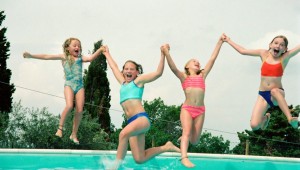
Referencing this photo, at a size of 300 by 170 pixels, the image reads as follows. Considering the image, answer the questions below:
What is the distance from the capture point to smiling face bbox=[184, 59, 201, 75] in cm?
905

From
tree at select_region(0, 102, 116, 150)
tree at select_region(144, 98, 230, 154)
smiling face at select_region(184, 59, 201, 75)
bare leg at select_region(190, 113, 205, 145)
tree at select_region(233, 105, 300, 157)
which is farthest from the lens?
tree at select_region(144, 98, 230, 154)

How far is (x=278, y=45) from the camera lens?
9.07 metres

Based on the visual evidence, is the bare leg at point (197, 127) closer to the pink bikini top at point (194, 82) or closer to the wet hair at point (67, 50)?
the pink bikini top at point (194, 82)

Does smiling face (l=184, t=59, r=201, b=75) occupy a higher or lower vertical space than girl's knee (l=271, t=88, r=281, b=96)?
higher

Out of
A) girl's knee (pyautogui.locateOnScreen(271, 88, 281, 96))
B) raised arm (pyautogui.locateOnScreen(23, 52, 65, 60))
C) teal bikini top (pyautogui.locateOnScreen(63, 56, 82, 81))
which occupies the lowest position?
girl's knee (pyautogui.locateOnScreen(271, 88, 281, 96))

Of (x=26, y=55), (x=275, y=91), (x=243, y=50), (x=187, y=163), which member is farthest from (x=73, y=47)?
(x=275, y=91)

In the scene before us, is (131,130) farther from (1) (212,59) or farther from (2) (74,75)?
(1) (212,59)

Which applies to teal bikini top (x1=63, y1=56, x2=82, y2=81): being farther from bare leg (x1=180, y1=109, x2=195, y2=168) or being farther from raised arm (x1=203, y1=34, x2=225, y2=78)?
raised arm (x1=203, y1=34, x2=225, y2=78)

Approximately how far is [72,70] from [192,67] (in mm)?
2431

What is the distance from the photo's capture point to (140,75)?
26.7 ft

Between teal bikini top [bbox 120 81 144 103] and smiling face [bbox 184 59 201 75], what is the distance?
1358 mm

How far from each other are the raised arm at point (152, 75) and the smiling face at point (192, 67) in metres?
1.15

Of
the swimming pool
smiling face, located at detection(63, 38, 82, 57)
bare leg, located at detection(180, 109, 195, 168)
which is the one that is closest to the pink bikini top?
bare leg, located at detection(180, 109, 195, 168)

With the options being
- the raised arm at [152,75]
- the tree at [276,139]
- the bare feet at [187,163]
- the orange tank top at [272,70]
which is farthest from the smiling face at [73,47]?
the tree at [276,139]
